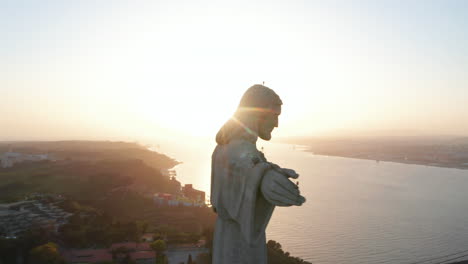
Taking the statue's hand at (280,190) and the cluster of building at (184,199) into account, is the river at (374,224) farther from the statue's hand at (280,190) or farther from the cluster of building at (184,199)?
the statue's hand at (280,190)

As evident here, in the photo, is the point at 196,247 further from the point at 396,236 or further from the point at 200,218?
the point at 396,236

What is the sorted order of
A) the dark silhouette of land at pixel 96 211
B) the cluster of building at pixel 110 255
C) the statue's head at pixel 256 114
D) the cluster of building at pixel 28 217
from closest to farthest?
the statue's head at pixel 256 114 < the cluster of building at pixel 110 255 < the dark silhouette of land at pixel 96 211 < the cluster of building at pixel 28 217

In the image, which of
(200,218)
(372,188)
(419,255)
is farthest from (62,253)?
(372,188)

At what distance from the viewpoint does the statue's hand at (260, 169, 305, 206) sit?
921 millimetres

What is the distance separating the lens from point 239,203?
112 cm

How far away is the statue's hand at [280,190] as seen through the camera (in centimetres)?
92

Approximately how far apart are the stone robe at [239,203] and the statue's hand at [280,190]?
4 centimetres

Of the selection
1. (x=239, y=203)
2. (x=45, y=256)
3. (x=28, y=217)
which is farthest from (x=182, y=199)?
(x=239, y=203)

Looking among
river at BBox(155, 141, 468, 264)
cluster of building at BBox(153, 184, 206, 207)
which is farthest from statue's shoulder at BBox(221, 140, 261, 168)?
cluster of building at BBox(153, 184, 206, 207)

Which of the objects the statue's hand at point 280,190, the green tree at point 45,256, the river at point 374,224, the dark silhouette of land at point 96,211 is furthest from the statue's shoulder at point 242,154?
the river at point 374,224

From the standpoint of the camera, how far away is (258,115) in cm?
133

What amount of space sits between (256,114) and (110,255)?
10.2 m

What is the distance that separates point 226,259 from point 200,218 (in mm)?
16647

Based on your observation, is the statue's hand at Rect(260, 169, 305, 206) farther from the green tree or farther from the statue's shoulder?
the green tree
